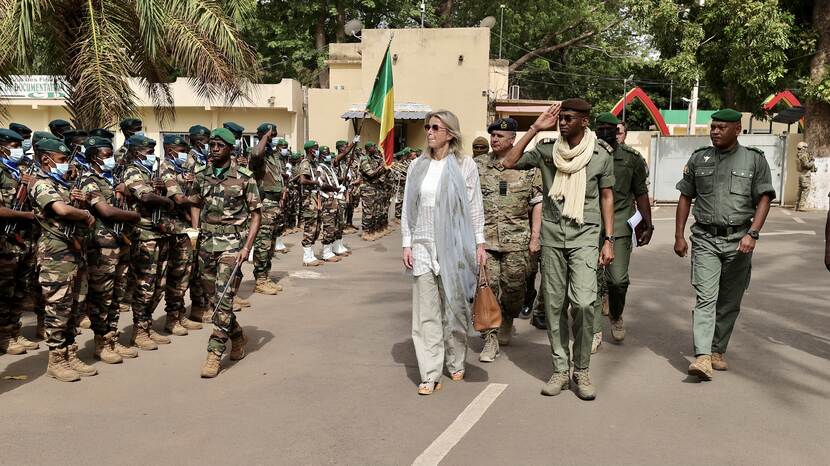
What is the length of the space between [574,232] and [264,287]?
5.25m

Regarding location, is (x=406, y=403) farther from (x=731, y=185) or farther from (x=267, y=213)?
(x=267, y=213)

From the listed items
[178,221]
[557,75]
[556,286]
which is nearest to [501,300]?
[556,286]

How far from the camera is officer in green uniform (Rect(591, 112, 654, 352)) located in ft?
21.6

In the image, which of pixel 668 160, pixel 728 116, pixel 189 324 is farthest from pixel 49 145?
pixel 668 160

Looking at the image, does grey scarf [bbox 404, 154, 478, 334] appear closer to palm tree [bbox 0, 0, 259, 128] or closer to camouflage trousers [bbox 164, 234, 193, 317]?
camouflage trousers [bbox 164, 234, 193, 317]

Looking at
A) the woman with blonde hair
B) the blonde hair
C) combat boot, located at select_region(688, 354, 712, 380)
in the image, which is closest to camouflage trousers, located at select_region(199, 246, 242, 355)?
the woman with blonde hair

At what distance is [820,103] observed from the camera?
65.1 feet

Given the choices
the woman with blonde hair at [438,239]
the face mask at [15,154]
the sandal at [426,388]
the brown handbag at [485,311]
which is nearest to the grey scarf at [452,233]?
the woman with blonde hair at [438,239]

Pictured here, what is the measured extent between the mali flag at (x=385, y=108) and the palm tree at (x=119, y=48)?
1.98 m

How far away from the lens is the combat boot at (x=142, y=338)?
21.7ft

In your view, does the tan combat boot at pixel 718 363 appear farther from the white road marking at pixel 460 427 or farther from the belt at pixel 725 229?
the white road marking at pixel 460 427

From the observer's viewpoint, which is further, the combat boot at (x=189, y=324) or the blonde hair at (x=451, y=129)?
the combat boot at (x=189, y=324)

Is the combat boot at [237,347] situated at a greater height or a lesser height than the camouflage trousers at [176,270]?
lesser

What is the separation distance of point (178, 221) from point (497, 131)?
126 inches
